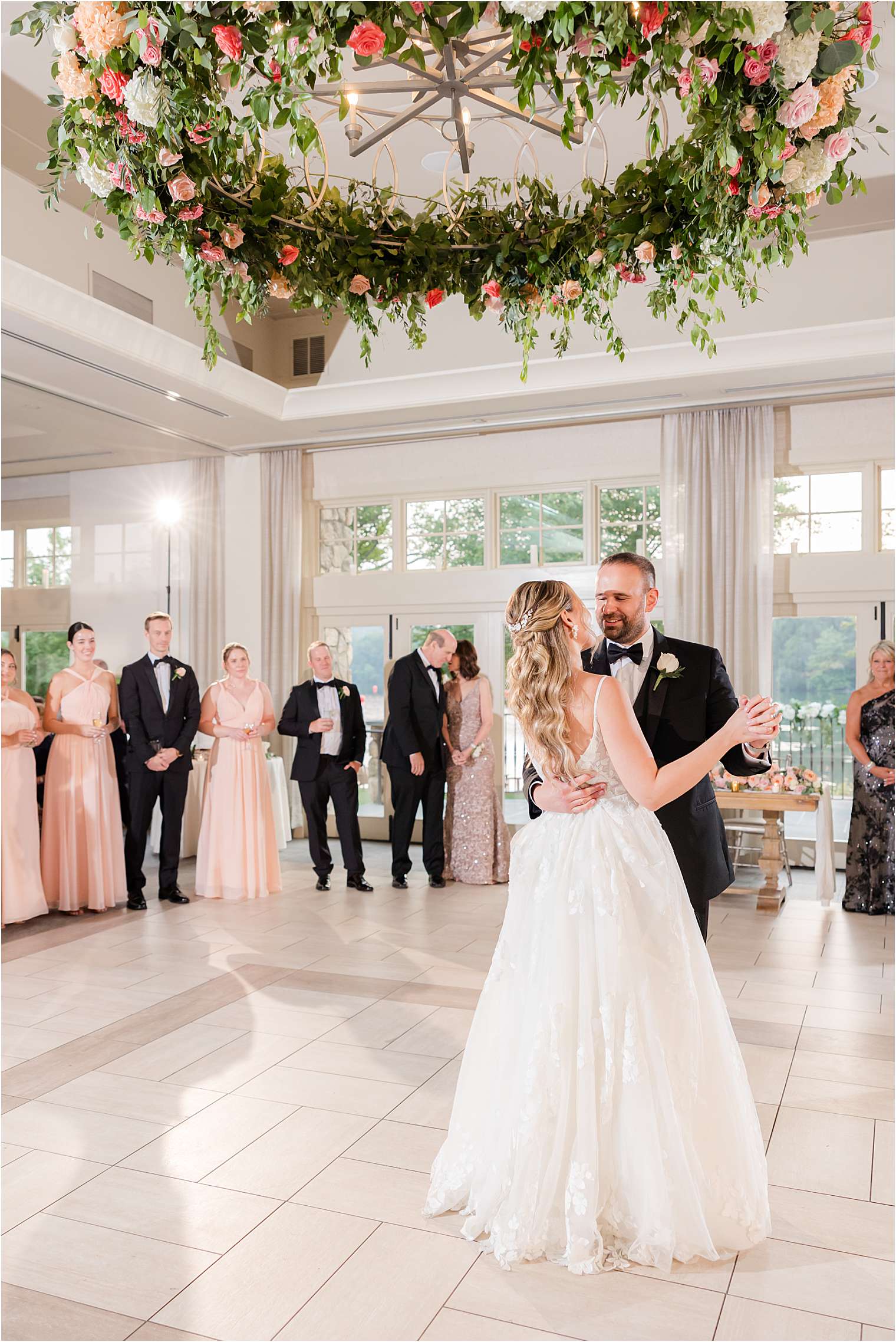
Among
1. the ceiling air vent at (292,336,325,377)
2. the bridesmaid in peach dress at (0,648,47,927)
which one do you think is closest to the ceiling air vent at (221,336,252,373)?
the ceiling air vent at (292,336,325,377)

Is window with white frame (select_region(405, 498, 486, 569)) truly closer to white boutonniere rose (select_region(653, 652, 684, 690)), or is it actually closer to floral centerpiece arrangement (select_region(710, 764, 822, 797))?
floral centerpiece arrangement (select_region(710, 764, 822, 797))

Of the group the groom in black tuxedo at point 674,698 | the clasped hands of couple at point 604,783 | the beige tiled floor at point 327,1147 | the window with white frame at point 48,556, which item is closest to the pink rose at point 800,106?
the clasped hands of couple at point 604,783

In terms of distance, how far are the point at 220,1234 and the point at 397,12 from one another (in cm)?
286

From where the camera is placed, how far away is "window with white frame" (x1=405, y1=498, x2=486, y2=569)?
29.4 feet

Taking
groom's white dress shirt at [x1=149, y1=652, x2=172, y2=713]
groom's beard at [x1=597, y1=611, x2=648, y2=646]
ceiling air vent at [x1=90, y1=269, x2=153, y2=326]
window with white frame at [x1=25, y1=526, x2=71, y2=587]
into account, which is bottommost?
groom's white dress shirt at [x1=149, y1=652, x2=172, y2=713]

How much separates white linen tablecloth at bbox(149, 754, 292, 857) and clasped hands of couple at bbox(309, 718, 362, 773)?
117 cm

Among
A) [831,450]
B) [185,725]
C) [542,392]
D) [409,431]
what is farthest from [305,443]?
[831,450]

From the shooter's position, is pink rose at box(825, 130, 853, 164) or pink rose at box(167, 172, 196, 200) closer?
pink rose at box(825, 130, 853, 164)

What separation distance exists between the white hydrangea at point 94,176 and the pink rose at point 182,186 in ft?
0.50

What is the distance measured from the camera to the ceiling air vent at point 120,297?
662 centimetres

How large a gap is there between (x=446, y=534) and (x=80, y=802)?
4.14m

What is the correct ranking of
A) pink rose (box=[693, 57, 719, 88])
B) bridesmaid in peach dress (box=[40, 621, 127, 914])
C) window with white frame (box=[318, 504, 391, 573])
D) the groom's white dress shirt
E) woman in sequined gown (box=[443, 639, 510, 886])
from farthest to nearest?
window with white frame (box=[318, 504, 391, 573]) → woman in sequined gown (box=[443, 639, 510, 886]) → the groom's white dress shirt → bridesmaid in peach dress (box=[40, 621, 127, 914]) → pink rose (box=[693, 57, 719, 88])

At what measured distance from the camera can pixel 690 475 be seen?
7.91m

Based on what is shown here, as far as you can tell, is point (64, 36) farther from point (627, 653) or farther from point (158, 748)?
point (158, 748)
